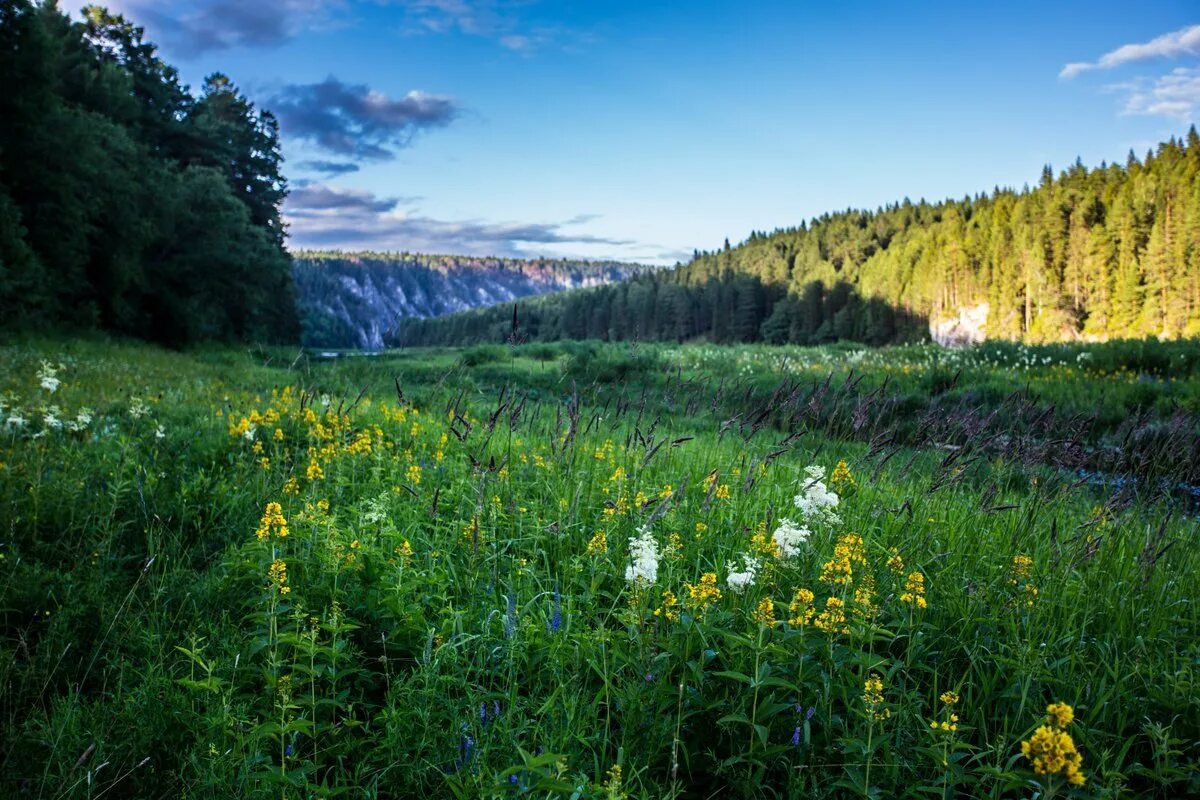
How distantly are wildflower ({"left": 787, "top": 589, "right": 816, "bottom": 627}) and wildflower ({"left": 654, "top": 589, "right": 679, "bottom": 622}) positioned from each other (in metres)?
0.47

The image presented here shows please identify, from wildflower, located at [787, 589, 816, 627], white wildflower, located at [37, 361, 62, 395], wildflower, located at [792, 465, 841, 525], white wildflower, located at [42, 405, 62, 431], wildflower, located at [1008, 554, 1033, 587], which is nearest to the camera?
wildflower, located at [787, 589, 816, 627]

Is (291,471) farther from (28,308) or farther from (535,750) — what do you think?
(28,308)

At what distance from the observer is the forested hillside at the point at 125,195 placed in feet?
72.8

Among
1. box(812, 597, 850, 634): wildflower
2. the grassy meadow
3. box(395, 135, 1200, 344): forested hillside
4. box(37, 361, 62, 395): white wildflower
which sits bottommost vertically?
the grassy meadow

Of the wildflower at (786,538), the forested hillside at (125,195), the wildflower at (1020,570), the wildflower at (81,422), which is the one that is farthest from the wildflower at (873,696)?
the forested hillside at (125,195)

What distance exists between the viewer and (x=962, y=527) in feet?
14.9

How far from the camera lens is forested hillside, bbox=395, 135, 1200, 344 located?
5434cm

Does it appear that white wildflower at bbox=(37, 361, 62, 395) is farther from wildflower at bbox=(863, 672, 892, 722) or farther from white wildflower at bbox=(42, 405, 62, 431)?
wildflower at bbox=(863, 672, 892, 722)

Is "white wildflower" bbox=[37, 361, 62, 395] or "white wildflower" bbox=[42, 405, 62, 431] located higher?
"white wildflower" bbox=[37, 361, 62, 395]

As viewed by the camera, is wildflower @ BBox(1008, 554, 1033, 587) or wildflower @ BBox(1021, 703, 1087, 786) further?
wildflower @ BBox(1008, 554, 1033, 587)

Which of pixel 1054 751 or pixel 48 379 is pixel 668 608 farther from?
pixel 48 379

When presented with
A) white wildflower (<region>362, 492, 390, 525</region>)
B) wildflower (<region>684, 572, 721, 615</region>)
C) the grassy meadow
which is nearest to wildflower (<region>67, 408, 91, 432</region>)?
the grassy meadow

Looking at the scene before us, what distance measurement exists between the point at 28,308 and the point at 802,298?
87544 millimetres

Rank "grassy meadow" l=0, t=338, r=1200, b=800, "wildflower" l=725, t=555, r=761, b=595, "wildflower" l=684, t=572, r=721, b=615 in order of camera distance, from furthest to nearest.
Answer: "wildflower" l=725, t=555, r=761, b=595, "wildflower" l=684, t=572, r=721, b=615, "grassy meadow" l=0, t=338, r=1200, b=800
